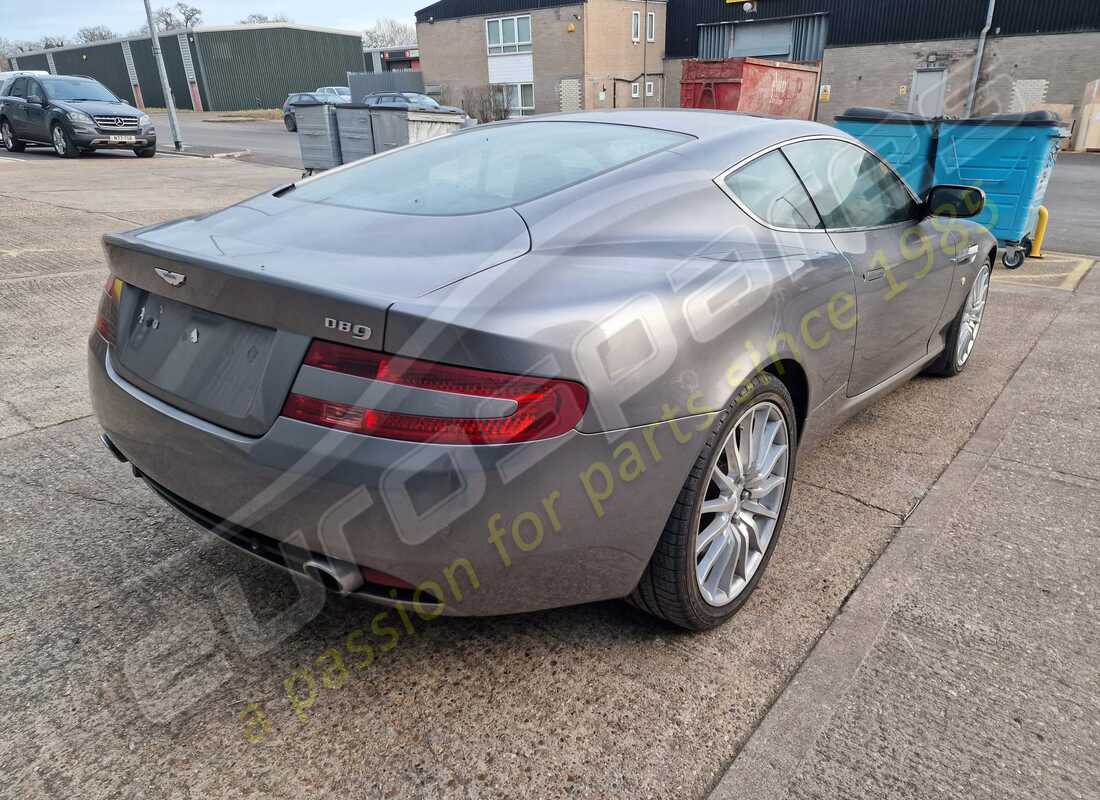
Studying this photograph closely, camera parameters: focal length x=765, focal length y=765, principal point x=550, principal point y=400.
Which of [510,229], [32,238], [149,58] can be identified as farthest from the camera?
[149,58]

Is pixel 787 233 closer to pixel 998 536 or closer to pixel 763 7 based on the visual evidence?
pixel 998 536

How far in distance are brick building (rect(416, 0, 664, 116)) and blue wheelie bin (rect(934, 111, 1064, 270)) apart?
3194 cm

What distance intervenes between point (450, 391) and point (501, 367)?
12cm

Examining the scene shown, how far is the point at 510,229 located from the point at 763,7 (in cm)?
4027

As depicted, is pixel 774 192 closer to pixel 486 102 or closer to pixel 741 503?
pixel 741 503

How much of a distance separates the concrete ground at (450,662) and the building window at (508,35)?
4015cm

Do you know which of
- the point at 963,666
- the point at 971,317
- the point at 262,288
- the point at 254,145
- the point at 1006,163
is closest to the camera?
the point at 262,288

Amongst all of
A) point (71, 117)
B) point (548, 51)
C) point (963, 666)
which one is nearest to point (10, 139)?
point (71, 117)

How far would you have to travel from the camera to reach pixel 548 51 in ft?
125

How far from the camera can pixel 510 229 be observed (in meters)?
2.00

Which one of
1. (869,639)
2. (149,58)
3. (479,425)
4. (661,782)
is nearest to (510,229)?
(479,425)

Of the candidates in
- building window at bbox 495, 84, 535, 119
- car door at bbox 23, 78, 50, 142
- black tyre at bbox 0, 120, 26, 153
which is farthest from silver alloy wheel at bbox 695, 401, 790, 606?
building window at bbox 495, 84, 535, 119

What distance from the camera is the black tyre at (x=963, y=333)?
13.8ft

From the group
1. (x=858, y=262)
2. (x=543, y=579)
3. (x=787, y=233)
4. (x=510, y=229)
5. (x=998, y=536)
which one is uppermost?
(x=510, y=229)
